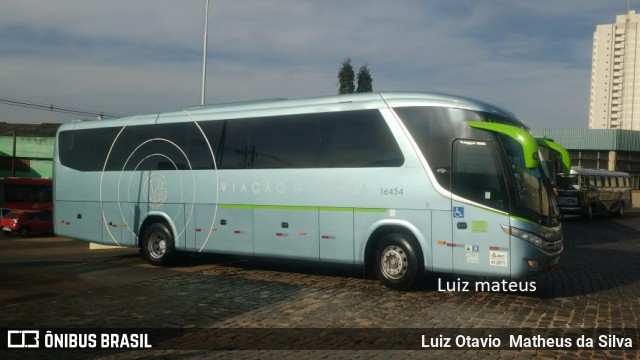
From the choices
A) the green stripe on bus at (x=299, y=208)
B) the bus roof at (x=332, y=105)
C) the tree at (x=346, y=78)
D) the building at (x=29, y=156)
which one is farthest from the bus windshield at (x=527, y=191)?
the building at (x=29, y=156)

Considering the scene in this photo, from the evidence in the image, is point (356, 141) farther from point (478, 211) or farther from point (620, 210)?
point (620, 210)

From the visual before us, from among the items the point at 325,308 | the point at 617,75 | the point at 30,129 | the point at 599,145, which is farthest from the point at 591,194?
the point at 617,75

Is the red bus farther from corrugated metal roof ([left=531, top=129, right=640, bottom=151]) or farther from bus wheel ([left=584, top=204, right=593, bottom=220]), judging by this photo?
corrugated metal roof ([left=531, top=129, right=640, bottom=151])

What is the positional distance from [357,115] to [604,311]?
17.3 feet

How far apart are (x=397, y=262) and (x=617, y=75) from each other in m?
154

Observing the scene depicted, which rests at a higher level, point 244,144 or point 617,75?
point 617,75

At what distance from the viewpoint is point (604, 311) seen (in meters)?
9.13

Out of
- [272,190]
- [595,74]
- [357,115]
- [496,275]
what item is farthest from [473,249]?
[595,74]

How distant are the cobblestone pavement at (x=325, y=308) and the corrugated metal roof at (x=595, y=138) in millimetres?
45646

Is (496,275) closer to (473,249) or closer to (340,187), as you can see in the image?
(473,249)

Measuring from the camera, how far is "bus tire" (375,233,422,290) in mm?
10391

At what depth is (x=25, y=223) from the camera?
38.5m

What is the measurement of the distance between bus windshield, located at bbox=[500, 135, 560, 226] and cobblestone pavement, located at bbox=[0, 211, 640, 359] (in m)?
1.41

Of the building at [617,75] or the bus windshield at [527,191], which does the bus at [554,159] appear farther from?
the building at [617,75]
